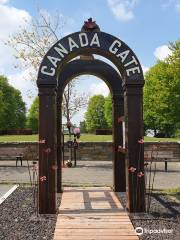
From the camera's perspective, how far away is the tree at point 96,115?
87750 mm

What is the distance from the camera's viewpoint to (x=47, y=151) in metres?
7.92

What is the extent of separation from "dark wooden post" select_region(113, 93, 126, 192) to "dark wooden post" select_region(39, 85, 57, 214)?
9.03ft

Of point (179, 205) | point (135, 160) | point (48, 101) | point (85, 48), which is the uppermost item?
point (85, 48)

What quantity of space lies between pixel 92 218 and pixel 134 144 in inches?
67.0

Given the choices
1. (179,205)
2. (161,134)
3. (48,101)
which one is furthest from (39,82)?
(161,134)

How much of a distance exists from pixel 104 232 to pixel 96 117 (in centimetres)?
8185

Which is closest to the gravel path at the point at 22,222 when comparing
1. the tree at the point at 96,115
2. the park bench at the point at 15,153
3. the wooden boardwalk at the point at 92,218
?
the wooden boardwalk at the point at 92,218

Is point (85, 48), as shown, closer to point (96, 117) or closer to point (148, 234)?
point (148, 234)

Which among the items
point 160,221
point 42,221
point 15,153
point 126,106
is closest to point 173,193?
point 126,106

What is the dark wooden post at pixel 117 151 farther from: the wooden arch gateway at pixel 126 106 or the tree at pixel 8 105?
the tree at pixel 8 105

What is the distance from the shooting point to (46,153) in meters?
8.02

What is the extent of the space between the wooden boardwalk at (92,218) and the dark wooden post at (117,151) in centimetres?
45

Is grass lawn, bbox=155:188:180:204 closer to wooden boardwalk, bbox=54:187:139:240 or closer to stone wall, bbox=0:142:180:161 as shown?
wooden boardwalk, bbox=54:187:139:240

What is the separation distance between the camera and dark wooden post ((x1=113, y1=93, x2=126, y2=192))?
10.4m
